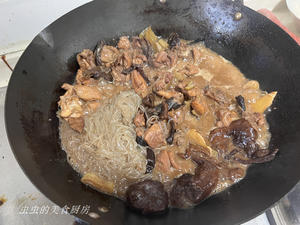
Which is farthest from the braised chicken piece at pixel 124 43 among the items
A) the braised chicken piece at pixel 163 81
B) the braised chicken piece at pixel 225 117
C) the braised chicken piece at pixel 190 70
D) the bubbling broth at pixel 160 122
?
the braised chicken piece at pixel 225 117

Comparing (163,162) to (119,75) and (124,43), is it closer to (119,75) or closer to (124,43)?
(119,75)

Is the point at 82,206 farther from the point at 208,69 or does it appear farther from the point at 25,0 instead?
the point at 25,0

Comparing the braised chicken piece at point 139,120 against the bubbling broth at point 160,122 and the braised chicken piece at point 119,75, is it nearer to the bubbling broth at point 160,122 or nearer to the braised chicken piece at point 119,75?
the bubbling broth at point 160,122

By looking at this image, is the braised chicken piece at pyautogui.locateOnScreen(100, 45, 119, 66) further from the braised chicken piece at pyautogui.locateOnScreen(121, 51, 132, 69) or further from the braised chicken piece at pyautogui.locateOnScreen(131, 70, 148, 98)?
the braised chicken piece at pyautogui.locateOnScreen(131, 70, 148, 98)

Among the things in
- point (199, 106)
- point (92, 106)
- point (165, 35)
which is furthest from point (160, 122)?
point (165, 35)

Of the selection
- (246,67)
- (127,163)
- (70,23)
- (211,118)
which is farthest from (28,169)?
(246,67)
